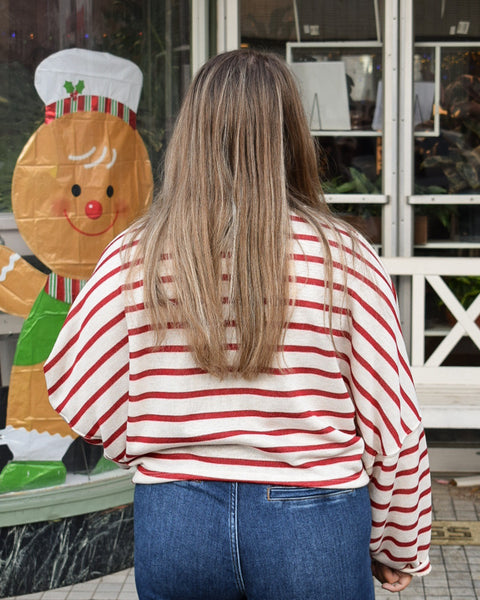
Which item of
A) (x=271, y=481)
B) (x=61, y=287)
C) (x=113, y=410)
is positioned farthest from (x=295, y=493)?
(x=61, y=287)

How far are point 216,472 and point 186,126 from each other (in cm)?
67

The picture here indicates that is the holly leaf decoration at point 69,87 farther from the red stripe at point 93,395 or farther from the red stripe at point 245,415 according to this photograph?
the red stripe at point 245,415

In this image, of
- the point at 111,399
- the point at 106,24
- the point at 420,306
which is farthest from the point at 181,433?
the point at 420,306

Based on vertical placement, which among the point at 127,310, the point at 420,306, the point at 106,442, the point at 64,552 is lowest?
the point at 64,552

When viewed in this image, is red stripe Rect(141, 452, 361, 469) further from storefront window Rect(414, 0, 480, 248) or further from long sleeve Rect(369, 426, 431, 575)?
storefront window Rect(414, 0, 480, 248)

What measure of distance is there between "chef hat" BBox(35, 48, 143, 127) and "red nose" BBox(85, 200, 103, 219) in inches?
16.1

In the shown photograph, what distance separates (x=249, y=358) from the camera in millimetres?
1569

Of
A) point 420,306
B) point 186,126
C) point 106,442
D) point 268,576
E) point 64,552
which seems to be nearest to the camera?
point 268,576

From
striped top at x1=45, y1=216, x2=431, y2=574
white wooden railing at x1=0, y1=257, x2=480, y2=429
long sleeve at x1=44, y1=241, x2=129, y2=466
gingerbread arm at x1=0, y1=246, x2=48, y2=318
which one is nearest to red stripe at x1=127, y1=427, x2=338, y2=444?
striped top at x1=45, y1=216, x2=431, y2=574

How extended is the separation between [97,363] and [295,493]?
0.48 m

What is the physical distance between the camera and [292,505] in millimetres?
1586

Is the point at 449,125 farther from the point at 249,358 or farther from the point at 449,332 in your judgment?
the point at 249,358

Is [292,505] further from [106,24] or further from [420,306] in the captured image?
Answer: [420,306]

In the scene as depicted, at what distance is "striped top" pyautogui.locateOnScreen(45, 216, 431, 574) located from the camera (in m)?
1.60
